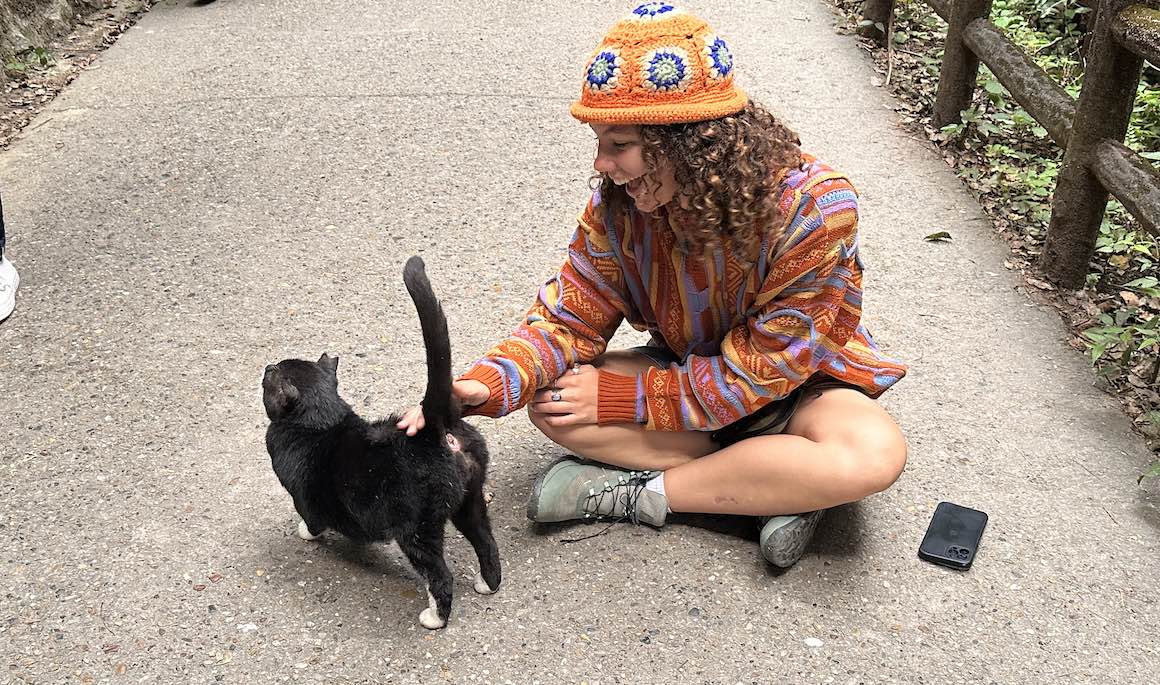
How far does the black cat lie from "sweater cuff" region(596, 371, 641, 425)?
1.28ft

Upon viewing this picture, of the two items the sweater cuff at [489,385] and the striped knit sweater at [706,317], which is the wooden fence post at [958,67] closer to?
the striped knit sweater at [706,317]

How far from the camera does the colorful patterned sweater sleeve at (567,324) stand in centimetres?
270

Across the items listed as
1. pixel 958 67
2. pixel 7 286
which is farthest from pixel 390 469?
pixel 958 67

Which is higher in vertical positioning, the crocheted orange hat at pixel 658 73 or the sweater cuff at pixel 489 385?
the crocheted orange hat at pixel 658 73

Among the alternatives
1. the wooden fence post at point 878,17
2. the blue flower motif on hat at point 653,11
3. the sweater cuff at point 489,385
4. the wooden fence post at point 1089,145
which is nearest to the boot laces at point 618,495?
the sweater cuff at point 489,385

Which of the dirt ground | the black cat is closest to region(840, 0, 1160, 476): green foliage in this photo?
the black cat

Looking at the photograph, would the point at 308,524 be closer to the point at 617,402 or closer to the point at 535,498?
the point at 535,498

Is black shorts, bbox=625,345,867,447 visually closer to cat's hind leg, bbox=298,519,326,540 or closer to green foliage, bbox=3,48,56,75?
cat's hind leg, bbox=298,519,326,540

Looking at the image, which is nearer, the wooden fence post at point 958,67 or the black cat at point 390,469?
the black cat at point 390,469

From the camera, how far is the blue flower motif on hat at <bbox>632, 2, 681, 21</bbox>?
2.30m

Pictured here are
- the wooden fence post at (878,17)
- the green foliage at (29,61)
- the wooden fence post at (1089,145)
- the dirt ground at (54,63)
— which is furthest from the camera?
the wooden fence post at (878,17)

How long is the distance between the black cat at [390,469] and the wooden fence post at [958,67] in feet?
12.0

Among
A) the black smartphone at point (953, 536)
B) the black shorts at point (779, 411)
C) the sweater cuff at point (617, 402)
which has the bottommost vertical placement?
the black smartphone at point (953, 536)

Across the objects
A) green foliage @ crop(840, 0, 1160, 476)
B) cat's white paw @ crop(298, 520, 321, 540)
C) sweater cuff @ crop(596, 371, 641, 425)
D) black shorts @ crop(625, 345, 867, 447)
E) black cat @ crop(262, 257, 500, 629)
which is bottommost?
green foliage @ crop(840, 0, 1160, 476)
